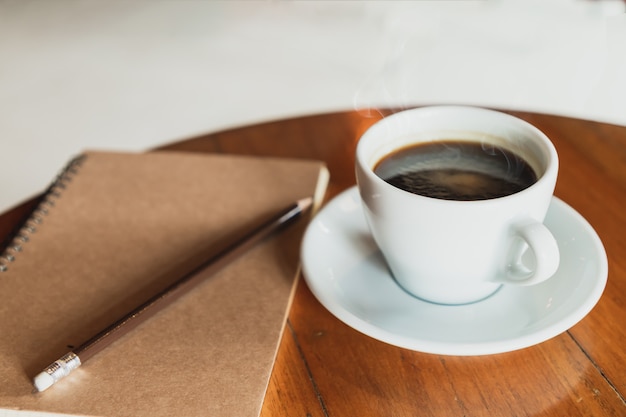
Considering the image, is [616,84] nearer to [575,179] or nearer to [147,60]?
[575,179]

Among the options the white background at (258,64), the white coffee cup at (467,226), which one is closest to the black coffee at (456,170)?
the white coffee cup at (467,226)

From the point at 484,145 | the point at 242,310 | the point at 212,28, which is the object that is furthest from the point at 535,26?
the point at 242,310

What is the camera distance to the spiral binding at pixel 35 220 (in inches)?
28.4

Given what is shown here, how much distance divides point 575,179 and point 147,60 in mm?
2146

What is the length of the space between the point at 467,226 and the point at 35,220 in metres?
0.51

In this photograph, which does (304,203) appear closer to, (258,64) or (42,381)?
(42,381)

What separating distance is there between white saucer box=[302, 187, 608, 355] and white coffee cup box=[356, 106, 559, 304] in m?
0.02

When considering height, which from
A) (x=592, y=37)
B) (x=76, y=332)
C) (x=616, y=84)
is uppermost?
(x=76, y=332)

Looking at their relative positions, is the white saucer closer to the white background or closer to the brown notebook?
the brown notebook

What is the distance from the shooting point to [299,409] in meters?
0.54

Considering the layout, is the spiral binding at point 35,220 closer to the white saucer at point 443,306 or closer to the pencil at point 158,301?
the pencil at point 158,301

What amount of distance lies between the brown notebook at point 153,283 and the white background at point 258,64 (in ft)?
3.54

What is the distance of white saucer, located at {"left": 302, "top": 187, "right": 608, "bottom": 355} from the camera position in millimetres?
531

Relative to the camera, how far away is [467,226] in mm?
539
